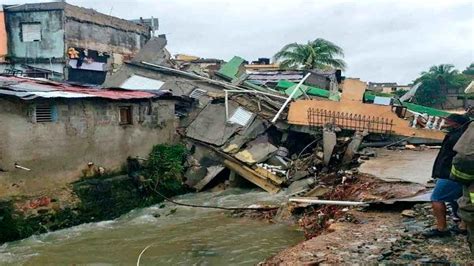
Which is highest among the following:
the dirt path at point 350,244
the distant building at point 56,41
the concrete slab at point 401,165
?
the distant building at point 56,41

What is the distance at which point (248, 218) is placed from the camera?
1134 centimetres

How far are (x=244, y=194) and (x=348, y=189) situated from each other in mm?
3834

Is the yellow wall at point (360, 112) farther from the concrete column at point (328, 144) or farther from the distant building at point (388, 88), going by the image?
the distant building at point (388, 88)

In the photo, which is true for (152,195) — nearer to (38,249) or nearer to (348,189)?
(38,249)

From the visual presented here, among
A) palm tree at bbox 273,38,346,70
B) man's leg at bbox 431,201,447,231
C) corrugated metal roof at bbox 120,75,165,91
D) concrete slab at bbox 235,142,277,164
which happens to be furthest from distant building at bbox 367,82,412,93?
man's leg at bbox 431,201,447,231

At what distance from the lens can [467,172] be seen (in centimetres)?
442

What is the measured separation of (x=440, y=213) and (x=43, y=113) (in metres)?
9.50

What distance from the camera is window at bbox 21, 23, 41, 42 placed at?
24.0 metres

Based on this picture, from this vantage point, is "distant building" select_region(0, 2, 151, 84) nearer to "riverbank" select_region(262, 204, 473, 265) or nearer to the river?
the river

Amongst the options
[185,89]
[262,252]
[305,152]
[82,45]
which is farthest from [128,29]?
[262,252]

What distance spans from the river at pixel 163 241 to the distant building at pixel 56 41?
1369 centimetres

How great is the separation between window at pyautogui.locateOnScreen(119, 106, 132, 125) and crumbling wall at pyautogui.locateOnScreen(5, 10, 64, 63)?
430 inches

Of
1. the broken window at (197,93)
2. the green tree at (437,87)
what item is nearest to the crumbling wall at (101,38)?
the broken window at (197,93)

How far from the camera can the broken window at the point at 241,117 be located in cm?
1607
